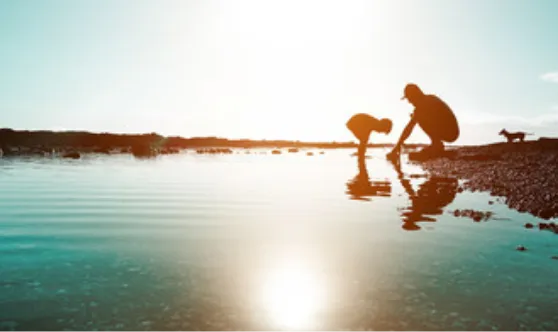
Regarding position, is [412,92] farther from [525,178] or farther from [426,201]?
[426,201]

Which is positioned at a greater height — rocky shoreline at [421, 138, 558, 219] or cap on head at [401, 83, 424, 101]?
cap on head at [401, 83, 424, 101]

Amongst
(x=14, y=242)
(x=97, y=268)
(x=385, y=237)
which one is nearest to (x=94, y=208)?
(x=14, y=242)

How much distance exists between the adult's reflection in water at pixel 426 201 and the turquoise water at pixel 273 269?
0.59ft

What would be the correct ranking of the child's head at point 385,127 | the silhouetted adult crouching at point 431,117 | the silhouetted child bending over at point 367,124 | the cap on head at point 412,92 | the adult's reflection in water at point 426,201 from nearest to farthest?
the adult's reflection in water at point 426,201, the silhouetted adult crouching at point 431,117, the cap on head at point 412,92, the child's head at point 385,127, the silhouetted child bending over at point 367,124

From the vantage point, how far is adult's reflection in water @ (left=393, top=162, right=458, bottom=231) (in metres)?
15.9

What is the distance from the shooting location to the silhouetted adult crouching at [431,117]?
158ft

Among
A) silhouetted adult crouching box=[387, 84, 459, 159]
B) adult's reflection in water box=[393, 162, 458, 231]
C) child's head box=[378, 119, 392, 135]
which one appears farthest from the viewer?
child's head box=[378, 119, 392, 135]

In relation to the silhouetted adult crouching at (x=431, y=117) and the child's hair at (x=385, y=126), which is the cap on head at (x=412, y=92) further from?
the child's hair at (x=385, y=126)

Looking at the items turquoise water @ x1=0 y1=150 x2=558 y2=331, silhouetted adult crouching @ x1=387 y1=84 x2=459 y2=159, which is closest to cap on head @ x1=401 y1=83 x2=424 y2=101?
silhouetted adult crouching @ x1=387 y1=84 x2=459 y2=159

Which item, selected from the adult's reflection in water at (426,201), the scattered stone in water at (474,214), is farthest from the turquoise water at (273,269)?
the scattered stone in water at (474,214)

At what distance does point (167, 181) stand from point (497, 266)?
26.0 m

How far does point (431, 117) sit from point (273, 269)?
4359cm

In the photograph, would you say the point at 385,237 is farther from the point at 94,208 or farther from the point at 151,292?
the point at 94,208

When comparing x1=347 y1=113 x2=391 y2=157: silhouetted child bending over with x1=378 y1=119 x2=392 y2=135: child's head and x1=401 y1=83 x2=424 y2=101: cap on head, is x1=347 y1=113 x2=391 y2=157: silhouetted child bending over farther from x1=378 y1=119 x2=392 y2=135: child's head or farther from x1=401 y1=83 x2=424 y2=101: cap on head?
x1=401 y1=83 x2=424 y2=101: cap on head
